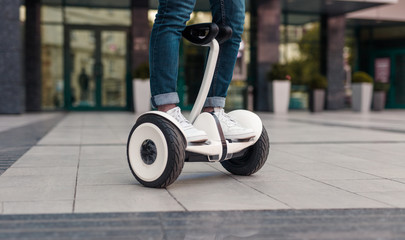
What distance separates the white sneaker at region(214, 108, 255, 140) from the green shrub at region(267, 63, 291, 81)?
11750 mm

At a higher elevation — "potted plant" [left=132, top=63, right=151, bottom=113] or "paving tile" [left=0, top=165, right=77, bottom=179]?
"potted plant" [left=132, top=63, right=151, bottom=113]

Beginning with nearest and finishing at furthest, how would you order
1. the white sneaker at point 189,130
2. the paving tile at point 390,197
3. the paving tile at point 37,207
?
the paving tile at point 37,207
the paving tile at point 390,197
the white sneaker at point 189,130

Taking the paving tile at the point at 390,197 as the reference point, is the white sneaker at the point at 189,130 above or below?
above

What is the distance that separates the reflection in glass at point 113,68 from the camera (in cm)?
1527

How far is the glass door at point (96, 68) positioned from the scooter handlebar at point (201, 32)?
42.0 ft

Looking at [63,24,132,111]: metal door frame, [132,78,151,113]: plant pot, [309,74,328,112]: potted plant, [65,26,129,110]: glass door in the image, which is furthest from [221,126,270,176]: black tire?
[65,26,129,110]: glass door

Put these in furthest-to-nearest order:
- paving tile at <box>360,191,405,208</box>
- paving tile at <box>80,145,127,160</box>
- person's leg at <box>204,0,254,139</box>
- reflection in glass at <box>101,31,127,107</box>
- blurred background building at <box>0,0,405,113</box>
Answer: reflection in glass at <box>101,31,127,107</box> < blurred background building at <box>0,0,405,113</box> < paving tile at <box>80,145,127,160</box> < person's leg at <box>204,0,254,139</box> < paving tile at <box>360,191,405,208</box>

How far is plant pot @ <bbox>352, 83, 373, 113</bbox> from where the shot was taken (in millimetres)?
15391

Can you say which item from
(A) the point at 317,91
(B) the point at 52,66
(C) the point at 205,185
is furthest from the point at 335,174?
(B) the point at 52,66

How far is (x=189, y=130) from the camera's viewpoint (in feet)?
8.63

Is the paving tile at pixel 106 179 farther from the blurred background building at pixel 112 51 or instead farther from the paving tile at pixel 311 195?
the blurred background building at pixel 112 51

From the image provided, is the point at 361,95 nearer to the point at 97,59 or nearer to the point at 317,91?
the point at 317,91

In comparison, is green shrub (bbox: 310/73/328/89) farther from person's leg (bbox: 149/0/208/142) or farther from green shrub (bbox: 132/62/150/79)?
person's leg (bbox: 149/0/208/142)

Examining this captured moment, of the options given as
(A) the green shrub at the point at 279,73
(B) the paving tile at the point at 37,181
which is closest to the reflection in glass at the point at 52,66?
(A) the green shrub at the point at 279,73
